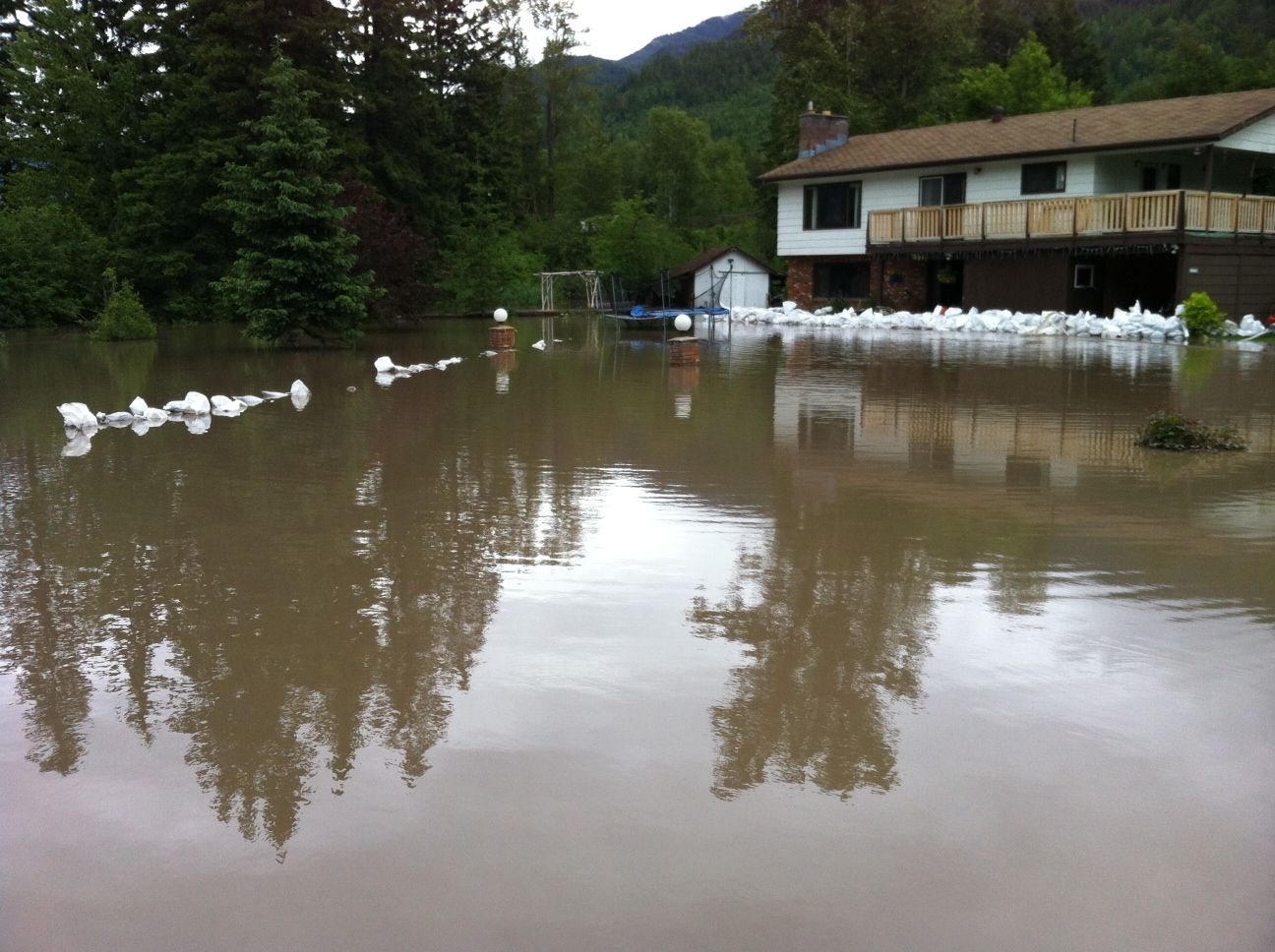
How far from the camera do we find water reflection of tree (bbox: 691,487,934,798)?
484 centimetres

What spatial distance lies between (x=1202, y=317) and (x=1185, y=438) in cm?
1737

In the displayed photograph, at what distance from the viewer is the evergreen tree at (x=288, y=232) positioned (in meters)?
24.5

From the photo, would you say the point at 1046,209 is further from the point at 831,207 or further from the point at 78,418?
the point at 78,418

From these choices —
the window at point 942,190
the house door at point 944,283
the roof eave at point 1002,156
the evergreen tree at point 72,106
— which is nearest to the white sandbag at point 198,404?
the roof eave at point 1002,156

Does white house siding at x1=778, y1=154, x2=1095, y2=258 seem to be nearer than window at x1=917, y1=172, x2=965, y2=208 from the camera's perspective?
Yes

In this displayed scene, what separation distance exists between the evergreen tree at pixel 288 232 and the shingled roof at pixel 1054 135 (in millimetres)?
19473

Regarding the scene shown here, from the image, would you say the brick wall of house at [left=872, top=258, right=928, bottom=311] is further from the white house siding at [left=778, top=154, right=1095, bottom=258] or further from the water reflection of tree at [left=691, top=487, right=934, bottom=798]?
the water reflection of tree at [left=691, top=487, right=934, bottom=798]

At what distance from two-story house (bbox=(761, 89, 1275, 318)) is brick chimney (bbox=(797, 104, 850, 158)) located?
54 millimetres

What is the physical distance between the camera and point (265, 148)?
24375mm

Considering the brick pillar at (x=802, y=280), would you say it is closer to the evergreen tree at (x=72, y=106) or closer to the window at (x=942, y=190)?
the window at (x=942, y=190)

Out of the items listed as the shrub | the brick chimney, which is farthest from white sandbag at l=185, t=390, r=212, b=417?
the brick chimney

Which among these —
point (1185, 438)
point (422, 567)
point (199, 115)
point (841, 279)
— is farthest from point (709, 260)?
point (422, 567)

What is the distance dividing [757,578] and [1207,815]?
3.38m

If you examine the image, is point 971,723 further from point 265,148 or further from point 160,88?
point 160,88
